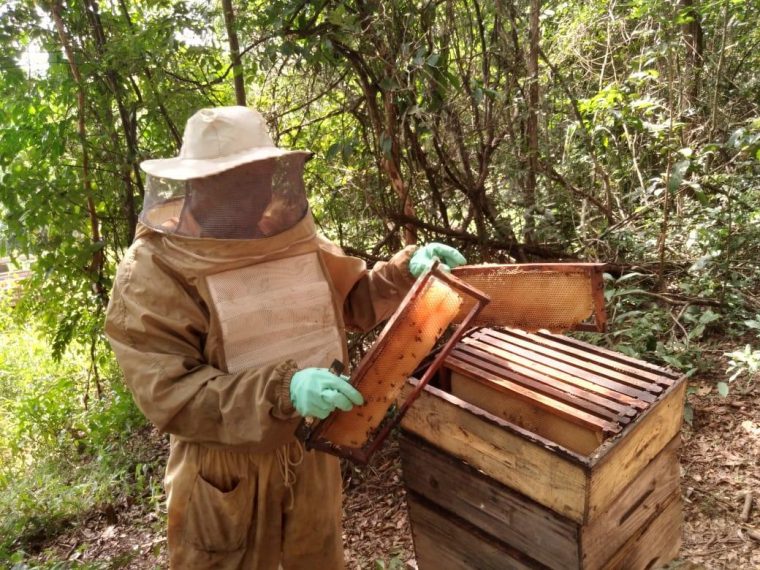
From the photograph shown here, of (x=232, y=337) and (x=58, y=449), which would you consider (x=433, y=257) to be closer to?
(x=232, y=337)

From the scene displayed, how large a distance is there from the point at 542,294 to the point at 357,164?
87.1 inches

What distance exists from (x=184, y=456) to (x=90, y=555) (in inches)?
76.7

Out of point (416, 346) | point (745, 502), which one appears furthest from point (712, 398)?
point (416, 346)

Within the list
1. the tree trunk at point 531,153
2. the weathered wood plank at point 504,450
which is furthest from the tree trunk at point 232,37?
the weathered wood plank at point 504,450

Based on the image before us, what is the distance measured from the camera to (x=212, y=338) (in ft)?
5.43

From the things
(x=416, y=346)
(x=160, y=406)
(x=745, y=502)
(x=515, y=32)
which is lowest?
(x=745, y=502)

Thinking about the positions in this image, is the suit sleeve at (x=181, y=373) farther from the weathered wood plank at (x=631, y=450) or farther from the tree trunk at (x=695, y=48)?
the tree trunk at (x=695, y=48)

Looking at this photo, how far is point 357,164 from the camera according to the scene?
3.66 m

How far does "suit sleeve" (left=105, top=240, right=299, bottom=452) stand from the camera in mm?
1464

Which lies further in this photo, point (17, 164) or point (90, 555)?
point (17, 164)

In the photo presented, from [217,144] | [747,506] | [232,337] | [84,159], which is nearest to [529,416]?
[232,337]

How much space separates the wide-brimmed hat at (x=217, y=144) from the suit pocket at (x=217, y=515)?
1.02 m

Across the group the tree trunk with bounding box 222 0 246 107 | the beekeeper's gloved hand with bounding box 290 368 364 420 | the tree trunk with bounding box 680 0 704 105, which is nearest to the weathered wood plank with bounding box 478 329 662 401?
the beekeeper's gloved hand with bounding box 290 368 364 420

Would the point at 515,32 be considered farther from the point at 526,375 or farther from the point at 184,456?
the point at 184,456
